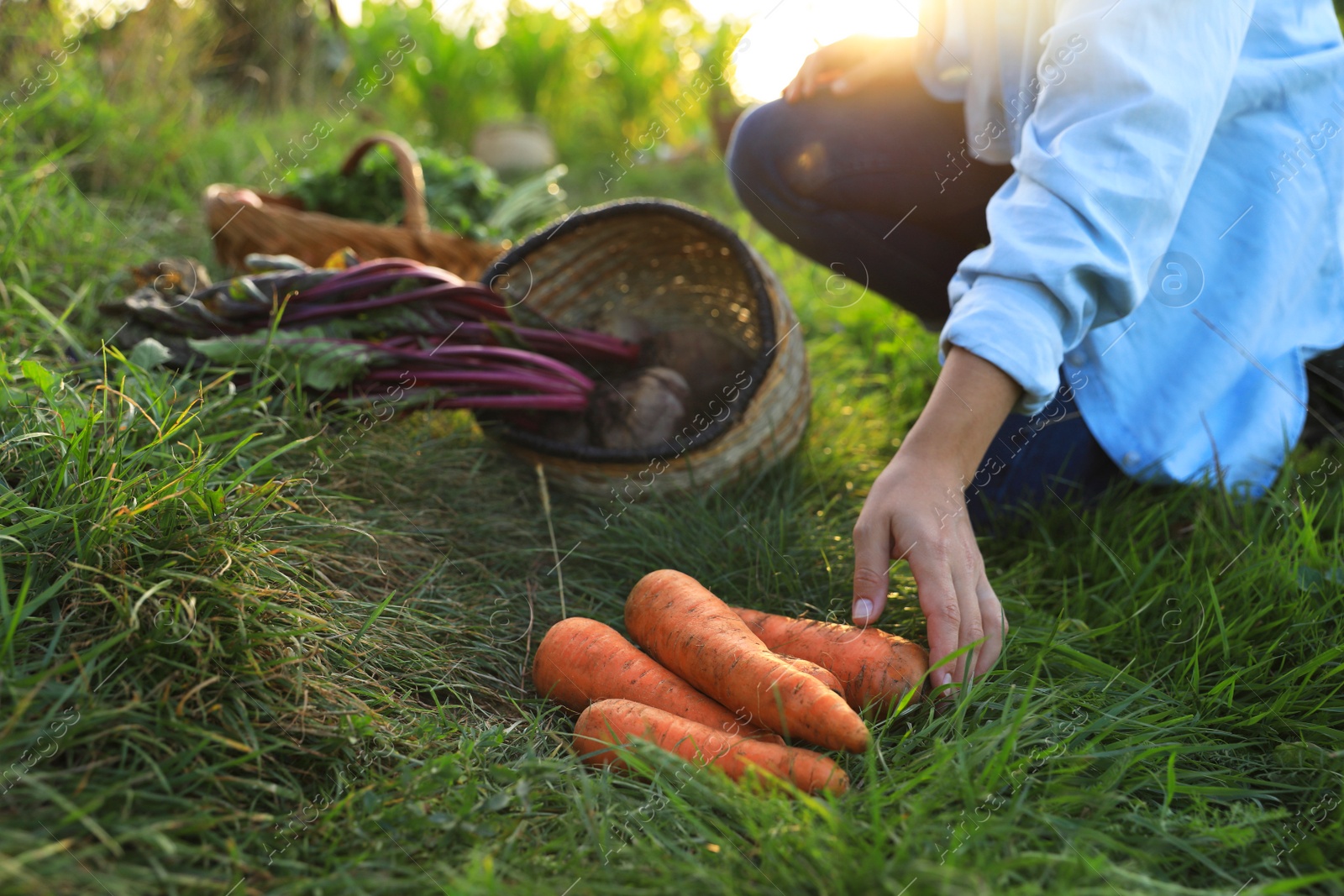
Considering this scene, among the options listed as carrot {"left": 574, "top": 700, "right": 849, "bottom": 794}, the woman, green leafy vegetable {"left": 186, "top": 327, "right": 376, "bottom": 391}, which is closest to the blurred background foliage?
the woman

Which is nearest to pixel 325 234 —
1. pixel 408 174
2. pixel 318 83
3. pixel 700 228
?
pixel 408 174

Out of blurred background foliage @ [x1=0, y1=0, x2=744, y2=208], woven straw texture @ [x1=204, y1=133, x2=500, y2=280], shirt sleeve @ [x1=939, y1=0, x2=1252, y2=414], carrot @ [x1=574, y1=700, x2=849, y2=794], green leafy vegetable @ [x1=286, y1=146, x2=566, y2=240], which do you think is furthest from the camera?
green leafy vegetable @ [x1=286, y1=146, x2=566, y2=240]

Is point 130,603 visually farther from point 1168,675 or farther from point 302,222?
point 302,222

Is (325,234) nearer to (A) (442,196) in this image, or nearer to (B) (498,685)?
(A) (442,196)

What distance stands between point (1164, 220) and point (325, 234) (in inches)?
87.3

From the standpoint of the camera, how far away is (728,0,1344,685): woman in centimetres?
122

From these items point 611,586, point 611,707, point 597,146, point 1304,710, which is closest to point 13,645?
point 611,707

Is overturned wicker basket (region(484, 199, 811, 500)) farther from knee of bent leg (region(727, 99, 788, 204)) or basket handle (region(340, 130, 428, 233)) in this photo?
basket handle (region(340, 130, 428, 233))

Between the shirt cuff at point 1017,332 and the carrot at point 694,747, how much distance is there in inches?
23.6

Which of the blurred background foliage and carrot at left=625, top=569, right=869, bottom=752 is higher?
the blurred background foliage

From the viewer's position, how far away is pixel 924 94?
210 cm

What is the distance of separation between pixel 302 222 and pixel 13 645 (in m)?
1.80

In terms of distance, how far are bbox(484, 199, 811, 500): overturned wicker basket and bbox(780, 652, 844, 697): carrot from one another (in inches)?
24.2

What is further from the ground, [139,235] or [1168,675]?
[139,235]
